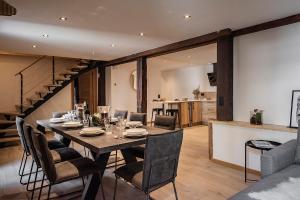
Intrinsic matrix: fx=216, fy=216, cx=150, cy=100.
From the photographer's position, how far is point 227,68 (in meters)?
3.64

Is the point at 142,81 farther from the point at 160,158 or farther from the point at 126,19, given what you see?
the point at 160,158

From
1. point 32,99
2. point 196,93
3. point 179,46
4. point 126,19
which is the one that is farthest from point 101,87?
point 126,19

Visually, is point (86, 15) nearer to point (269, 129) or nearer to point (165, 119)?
point (165, 119)

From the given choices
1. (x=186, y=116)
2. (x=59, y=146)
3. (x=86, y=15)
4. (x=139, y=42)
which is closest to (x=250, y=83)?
(x=139, y=42)

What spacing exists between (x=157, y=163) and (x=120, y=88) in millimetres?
6411

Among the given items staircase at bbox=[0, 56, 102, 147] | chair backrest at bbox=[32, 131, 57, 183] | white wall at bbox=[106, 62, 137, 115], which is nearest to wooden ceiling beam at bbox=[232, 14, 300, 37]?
chair backrest at bbox=[32, 131, 57, 183]

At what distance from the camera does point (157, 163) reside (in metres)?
1.82

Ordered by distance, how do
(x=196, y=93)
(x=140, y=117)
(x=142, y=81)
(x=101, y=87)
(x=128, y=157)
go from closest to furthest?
(x=128, y=157), (x=140, y=117), (x=142, y=81), (x=101, y=87), (x=196, y=93)

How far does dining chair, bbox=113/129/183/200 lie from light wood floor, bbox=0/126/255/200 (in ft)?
2.40

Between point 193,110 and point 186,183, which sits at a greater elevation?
point 193,110

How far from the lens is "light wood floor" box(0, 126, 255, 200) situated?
8.49 feet

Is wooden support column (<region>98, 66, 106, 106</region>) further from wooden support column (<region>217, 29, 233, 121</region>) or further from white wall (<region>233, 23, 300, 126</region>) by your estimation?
white wall (<region>233, 23, 300, 126</region>)

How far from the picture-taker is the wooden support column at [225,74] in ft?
12.0

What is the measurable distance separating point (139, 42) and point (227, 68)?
1.90 metres
